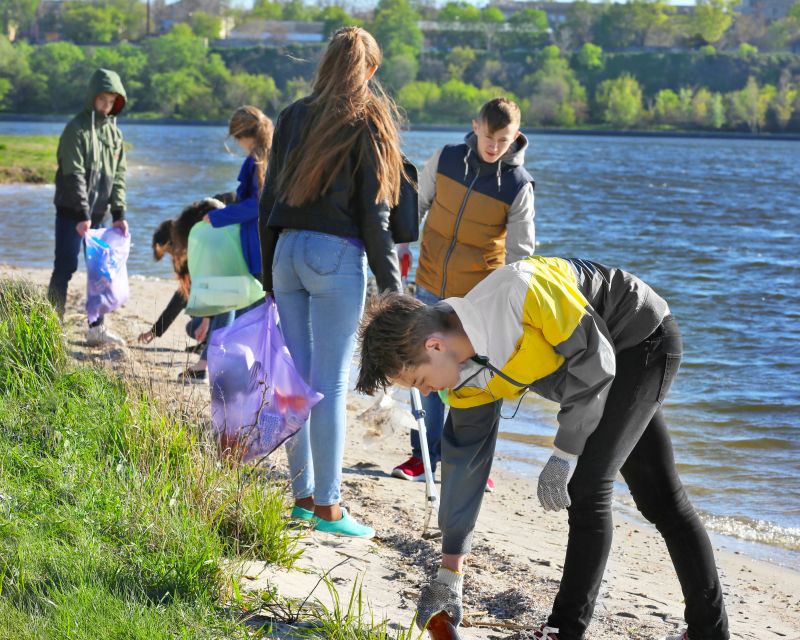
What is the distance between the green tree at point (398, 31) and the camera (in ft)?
461

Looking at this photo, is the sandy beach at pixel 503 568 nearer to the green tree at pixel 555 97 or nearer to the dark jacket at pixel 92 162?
the dark jacket at pixel 92 162

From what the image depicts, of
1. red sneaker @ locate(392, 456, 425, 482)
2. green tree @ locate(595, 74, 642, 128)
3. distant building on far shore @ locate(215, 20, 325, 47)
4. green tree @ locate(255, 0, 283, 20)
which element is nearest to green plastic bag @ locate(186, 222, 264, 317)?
red sneaker @ locate(392, 456, 425, 482)

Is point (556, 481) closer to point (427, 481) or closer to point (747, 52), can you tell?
point (427, 481)

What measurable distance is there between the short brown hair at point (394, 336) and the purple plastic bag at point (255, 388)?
116 cm

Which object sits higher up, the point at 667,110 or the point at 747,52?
the point at 747,52

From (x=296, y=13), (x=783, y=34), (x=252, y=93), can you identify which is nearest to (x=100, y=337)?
(x=252, y=93)

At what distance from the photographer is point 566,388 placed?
282 centimetres

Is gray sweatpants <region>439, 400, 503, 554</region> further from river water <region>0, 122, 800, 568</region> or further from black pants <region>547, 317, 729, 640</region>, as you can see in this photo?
river water <region>0, 122, 800, 568</region>

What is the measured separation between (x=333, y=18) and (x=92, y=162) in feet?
556

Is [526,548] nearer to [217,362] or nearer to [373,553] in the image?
[373,553]

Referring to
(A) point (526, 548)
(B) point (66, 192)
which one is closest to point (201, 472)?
(A) point (526, 548)

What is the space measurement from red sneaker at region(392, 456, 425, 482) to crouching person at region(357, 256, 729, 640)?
2196 mm

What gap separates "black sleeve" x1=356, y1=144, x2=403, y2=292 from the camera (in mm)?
3893

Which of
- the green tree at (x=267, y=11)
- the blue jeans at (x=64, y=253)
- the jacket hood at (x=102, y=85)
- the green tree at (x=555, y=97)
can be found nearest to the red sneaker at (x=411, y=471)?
the blue jeans at (x=64, y=253)
